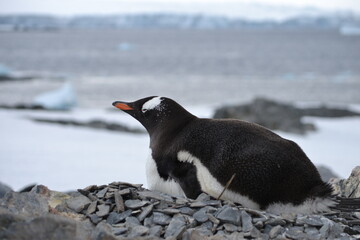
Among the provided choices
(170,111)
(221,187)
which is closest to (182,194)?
(221,187)

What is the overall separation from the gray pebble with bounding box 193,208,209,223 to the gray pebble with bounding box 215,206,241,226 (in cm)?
8

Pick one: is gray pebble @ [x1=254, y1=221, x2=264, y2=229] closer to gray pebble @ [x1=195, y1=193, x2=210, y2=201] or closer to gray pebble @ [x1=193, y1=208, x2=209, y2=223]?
gray pebble @ [x1=193, y1=208, x2=209, y2=223]

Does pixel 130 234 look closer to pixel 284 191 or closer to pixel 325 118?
pixel 284 191

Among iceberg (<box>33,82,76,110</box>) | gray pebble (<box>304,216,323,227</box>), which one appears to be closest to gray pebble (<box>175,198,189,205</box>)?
gray pebble (<box>304,216,323,227</box>)

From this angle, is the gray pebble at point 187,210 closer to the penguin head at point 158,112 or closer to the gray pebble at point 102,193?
Result: the gray pebble at point 102,193

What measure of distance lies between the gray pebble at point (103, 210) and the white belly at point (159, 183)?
51cm

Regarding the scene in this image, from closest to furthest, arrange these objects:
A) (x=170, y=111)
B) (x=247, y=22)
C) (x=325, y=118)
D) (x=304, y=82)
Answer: (x=170, y=111)
(x=325, y=118)
(x=304, y=82)
(x=247, y=22)

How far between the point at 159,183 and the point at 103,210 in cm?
58

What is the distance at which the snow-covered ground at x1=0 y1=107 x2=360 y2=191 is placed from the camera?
10.6 meters

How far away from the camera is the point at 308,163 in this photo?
3.97 m

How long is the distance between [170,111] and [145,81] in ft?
120

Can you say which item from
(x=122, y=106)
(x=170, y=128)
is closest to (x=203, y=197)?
(x=170, y=128)

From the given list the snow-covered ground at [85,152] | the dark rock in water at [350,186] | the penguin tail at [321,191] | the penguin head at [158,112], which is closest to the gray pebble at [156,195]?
the penguin head at [158,112]

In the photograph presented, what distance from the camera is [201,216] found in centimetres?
361
